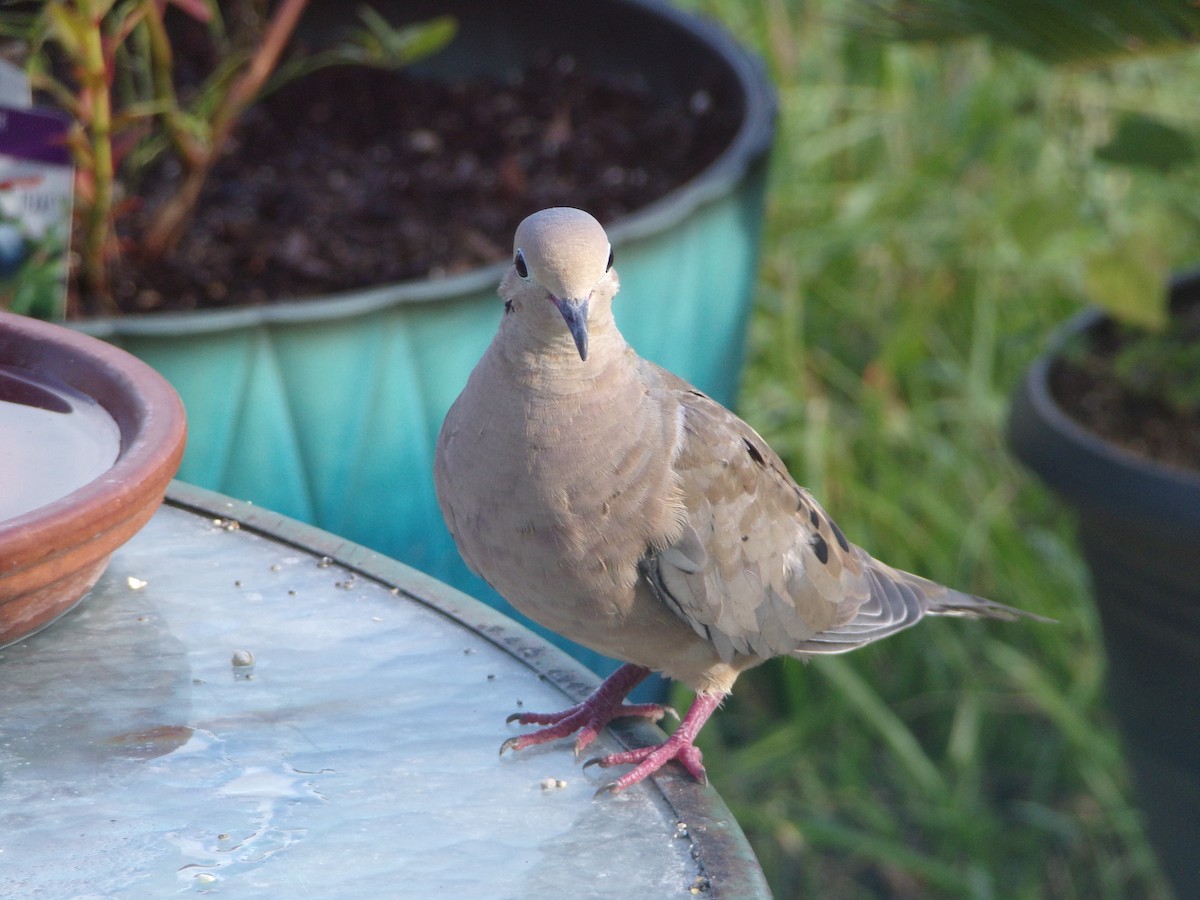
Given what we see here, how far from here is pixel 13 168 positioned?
6.02 ft

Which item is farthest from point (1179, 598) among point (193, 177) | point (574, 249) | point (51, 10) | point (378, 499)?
point (51, 10)

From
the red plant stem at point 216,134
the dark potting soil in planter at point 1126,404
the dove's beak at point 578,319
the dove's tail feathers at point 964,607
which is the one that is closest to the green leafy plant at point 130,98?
the red plant stem at point 216,134

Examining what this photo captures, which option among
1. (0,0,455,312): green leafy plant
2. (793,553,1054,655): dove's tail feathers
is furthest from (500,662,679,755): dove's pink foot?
(0,0,455,312): green leafy plant

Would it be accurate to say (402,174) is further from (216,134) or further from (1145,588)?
(1145,588)

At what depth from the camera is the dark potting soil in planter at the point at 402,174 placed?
2.51 m

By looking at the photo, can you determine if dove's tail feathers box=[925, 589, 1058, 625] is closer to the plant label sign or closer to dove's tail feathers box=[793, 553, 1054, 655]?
dove's tail feathers box=[793, 553, 1054, 655]

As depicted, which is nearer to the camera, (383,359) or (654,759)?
(654,759)

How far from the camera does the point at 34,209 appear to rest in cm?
189

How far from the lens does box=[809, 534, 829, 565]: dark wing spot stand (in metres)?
1.66

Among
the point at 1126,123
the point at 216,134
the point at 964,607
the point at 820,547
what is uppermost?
the point at 1126,123

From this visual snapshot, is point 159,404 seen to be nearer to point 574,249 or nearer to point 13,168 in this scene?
point 574,249

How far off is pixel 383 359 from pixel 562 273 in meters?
0.95

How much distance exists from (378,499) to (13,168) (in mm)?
734

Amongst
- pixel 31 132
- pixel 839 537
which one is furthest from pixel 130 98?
pixel 839 537
